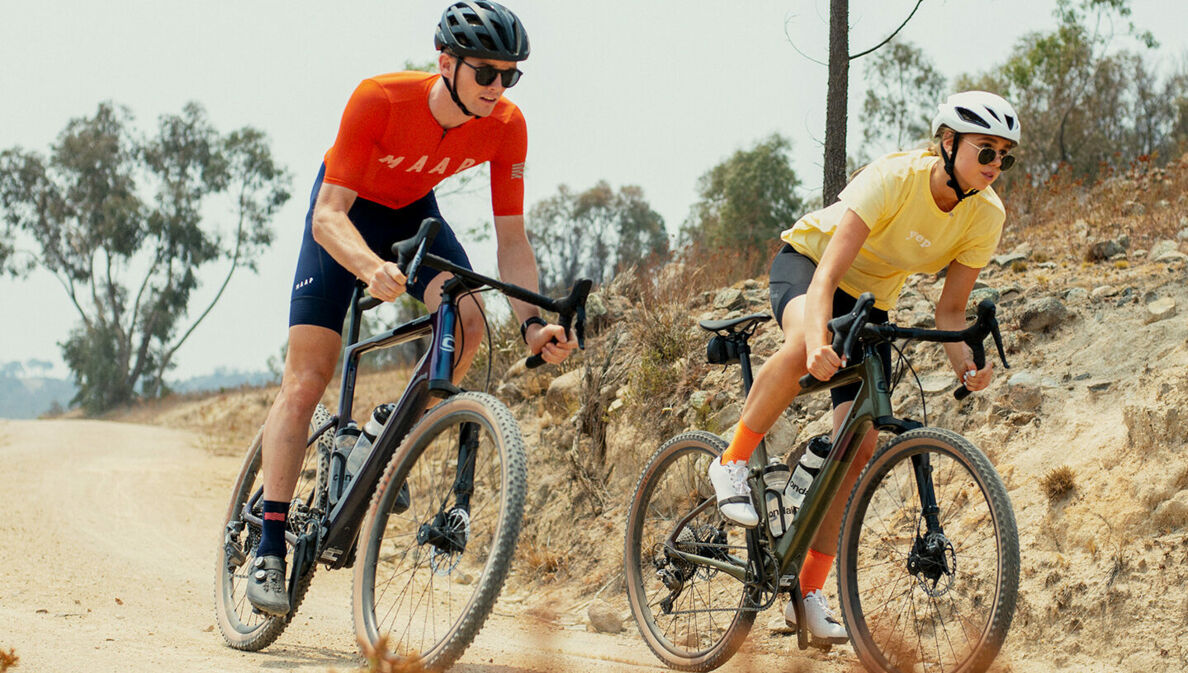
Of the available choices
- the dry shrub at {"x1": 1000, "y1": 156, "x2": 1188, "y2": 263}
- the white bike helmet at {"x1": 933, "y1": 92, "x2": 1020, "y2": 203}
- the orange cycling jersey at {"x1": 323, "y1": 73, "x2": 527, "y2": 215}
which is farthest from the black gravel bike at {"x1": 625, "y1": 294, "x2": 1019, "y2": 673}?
the dry shrub at {"x1": 1000, "y1": 156, "x2": 1188, "y2": 263}

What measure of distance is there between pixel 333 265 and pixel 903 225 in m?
2.35

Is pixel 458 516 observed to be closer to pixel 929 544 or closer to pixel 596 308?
pixel 929 544

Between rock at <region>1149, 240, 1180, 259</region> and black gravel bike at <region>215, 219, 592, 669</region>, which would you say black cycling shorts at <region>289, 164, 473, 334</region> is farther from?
rock at <region>1149, 240, 1180, 259</region>

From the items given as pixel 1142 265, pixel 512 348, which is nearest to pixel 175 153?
pixel 512 348

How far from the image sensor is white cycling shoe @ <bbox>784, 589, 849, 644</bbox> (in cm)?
399

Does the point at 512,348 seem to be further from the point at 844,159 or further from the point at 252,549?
the point at 252,549

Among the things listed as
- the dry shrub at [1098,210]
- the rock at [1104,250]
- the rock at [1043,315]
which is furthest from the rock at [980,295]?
the dry shrub at [1098,210]

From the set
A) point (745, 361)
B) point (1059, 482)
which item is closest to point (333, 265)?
point (745, 361)

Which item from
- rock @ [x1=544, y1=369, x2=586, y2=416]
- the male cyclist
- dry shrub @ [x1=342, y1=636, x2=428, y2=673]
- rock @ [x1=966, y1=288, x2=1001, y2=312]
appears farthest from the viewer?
rock @ [x1=544, y1=369, x2=586, y2=416]

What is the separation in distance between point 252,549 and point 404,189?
1.85m

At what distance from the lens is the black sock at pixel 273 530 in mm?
4109

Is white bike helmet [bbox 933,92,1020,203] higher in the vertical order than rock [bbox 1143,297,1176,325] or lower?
higher

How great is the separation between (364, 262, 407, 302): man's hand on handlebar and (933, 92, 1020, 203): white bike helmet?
2136 mm

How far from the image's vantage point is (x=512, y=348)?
1067 centimetres
